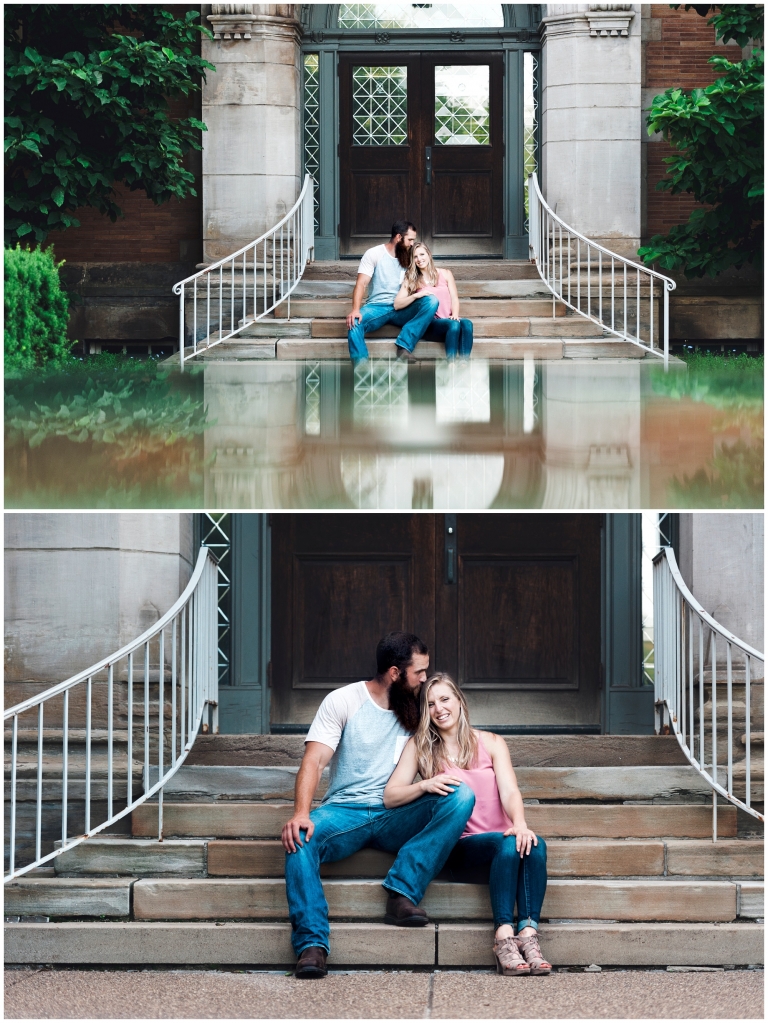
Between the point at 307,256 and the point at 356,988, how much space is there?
7944 mm

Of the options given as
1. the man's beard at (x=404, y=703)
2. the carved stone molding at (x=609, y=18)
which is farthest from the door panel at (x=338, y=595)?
the carved stone molding at (x=609, y=18)

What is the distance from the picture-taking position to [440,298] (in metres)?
9.20

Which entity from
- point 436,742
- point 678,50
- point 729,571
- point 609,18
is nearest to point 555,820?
point 436,742

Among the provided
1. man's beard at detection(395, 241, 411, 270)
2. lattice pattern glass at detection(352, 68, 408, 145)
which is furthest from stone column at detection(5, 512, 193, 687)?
lattice pattern glass at detection(352, 68, 408, 145)

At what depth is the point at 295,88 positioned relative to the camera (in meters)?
12.0

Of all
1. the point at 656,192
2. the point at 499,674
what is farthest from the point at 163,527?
the point at 656,192

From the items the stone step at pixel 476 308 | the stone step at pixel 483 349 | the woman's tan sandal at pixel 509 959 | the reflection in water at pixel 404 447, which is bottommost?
the woman's tan sandal at pixel 509 959

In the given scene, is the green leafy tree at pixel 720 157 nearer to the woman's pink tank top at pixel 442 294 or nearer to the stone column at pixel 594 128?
the stone column at pixel 594 128

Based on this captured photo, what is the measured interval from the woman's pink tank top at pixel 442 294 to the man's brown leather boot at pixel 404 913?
4789 mm

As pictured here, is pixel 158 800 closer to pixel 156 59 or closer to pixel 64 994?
pixel 64 994

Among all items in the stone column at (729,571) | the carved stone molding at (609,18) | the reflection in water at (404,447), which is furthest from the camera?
the carved stone molding at (609,18)

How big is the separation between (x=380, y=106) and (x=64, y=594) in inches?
291

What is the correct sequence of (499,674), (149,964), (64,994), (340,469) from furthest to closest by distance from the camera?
1. (499,674)
2. (340,469)
3. (149,964)
4. (64,994)

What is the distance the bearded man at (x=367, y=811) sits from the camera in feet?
17.4
